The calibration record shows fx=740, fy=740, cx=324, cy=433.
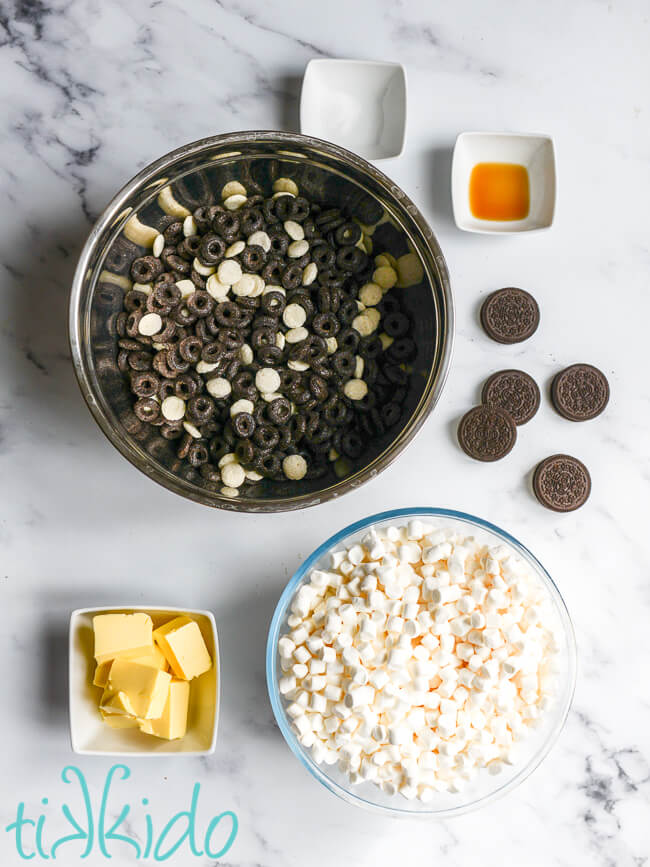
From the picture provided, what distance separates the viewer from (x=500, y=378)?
4.66 feet

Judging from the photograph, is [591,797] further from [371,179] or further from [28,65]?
[28,65]

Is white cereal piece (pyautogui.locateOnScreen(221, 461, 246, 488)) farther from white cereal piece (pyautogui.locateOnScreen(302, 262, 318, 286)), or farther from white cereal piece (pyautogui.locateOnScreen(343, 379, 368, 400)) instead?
white cereal piece (pyautogui.locateOnScreen(302, 262, 318, 286))

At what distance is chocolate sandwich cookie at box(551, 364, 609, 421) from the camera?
56.0 inches

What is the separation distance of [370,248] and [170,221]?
14.0 inches

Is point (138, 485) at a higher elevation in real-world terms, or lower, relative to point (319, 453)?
lower

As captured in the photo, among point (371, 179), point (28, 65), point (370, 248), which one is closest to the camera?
point (371, 179)

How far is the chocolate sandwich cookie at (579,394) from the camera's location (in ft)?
4.67

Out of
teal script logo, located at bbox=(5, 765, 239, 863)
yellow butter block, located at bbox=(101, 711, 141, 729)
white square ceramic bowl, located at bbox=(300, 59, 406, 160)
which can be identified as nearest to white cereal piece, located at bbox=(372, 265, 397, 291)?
white square ceramic bowl, located at bbox=(300, 59, 406, 160)

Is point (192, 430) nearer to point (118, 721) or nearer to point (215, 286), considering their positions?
point (215, 286)

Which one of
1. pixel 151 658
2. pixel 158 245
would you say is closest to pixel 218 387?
pixel 158 245

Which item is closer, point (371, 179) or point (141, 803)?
point (371, 179)

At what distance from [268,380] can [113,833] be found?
0.93 metres

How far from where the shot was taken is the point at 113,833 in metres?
1.43

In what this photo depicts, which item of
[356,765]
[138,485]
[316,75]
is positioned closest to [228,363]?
[138,485]
